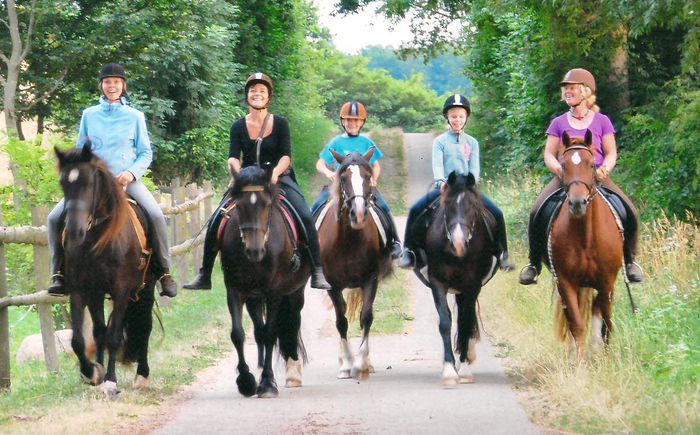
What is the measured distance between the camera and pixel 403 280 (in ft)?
76.3

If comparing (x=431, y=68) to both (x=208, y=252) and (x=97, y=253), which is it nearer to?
(x=208, y=252)

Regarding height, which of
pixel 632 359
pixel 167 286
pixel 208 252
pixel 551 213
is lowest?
pixel 632 359

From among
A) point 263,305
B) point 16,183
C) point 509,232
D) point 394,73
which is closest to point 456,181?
point 263,305

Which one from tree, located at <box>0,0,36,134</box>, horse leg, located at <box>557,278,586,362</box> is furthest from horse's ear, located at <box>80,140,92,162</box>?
tree, located at <box>0,0,36,134</box>

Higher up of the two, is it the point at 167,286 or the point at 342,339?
the point at 167,286

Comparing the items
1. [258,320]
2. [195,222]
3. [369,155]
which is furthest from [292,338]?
[195,222]

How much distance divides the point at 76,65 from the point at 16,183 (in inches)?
374

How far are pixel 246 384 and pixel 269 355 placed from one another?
1.24 feet

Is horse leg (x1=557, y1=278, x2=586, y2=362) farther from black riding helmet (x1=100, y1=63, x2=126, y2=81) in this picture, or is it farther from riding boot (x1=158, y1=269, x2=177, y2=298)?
black riding helmet (x1=100, y1=63, x2=126, y2=81)

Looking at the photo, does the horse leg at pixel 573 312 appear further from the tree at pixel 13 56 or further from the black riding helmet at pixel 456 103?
the tree at pixel 13 56

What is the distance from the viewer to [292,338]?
37.3ft

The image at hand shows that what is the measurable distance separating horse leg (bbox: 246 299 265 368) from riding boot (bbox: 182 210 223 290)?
1.62 ft

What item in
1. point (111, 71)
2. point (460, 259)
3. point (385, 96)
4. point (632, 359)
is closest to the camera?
point (632, 359)

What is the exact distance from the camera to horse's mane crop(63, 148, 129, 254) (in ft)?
32.2
